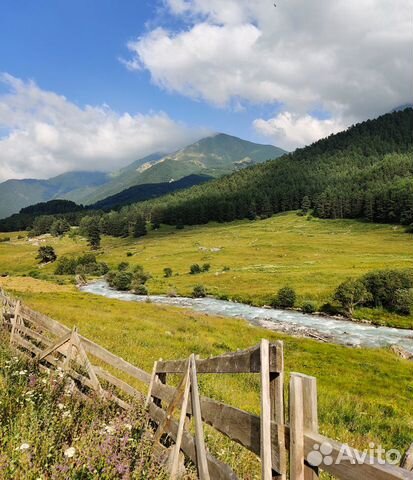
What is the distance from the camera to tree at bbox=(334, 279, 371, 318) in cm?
5544

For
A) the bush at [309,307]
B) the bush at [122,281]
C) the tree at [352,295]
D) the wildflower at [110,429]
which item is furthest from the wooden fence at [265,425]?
the bush at [122,281]

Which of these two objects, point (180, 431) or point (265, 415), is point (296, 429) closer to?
point (265, 415)

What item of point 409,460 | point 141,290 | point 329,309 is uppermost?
point 409,460

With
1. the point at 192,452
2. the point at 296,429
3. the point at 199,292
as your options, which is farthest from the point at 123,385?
the point at 199,292

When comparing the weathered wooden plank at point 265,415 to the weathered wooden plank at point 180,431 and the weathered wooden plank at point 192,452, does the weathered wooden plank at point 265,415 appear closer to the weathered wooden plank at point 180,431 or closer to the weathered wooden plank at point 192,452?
the weathered wooden plank at point 192,452

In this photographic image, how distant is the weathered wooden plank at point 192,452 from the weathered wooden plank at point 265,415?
99cm

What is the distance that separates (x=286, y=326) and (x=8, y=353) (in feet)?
137

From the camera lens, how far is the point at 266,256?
11812cm

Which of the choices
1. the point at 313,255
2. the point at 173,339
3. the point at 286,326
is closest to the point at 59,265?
the point at 313,255

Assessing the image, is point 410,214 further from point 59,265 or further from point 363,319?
point 59,265

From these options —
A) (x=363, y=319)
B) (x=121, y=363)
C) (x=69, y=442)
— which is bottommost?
(x=363, y=319)

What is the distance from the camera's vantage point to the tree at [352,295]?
55438 mm

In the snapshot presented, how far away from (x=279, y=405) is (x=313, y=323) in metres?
50.8

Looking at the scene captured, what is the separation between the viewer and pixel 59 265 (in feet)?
392
